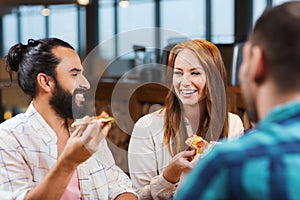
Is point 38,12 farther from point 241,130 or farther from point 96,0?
point 241,130

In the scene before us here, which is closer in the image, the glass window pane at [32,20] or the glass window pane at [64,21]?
the glass window pane at [32,20]

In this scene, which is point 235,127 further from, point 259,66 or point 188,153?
point 259,66

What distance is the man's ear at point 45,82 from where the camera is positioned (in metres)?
1.65

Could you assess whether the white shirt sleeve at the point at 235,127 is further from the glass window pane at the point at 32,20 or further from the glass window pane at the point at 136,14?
the glass window pane at the point at 136,14

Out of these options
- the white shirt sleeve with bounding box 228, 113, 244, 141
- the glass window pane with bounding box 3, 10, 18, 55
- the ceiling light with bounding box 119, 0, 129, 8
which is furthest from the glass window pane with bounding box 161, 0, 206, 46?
the white shirt sleeve with bounding box 228, 113, 244, 141

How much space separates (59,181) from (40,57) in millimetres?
404

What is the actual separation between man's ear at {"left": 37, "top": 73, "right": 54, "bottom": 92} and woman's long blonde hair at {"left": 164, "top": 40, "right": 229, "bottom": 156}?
0.37 m

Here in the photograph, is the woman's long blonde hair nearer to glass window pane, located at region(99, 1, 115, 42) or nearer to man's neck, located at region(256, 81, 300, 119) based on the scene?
man's neck, located at region(256, 81, 300, 119)

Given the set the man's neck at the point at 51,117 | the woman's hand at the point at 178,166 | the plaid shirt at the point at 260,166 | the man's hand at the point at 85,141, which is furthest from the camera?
the man's neck at the point at 51,117

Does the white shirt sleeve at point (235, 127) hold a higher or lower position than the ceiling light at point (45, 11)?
lower

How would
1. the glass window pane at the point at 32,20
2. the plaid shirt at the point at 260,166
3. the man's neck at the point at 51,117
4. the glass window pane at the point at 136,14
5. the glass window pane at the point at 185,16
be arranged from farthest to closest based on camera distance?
the glass window pane at the point at 136,14
the glass window pane at the point at 185,16
the glass window pane at the point at 32,20
the man's neck at the point at 51,117
the plaid shirt at the point at 260,166

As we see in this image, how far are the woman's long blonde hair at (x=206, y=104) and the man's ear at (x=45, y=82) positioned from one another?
375 mm

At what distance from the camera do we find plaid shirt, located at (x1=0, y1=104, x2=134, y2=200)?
5.12 feet

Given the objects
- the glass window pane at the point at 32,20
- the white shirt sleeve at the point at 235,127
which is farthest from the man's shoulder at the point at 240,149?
the glass window pane at the point at 32,20
